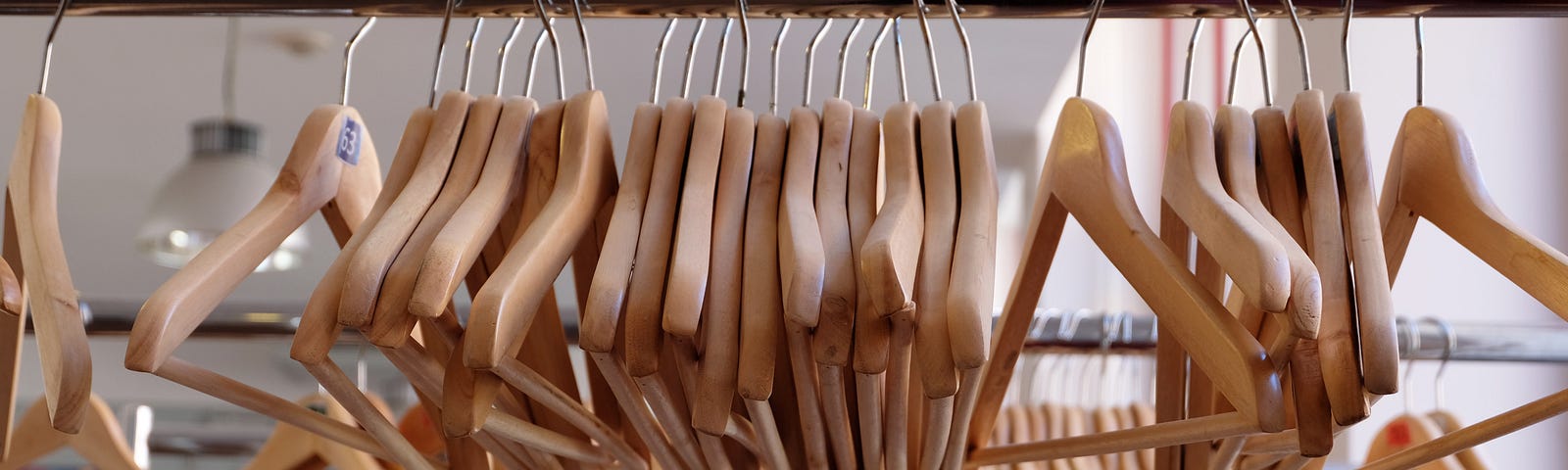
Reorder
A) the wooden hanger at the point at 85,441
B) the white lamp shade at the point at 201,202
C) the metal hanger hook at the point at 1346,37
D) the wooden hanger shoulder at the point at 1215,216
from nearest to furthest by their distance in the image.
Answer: the wooden hanger shoulder at the point at 1215,216 → the metal hanger hook at the point at 1346,37 → the wooden hanger at the point at 85,441 → the white lamp shade at the point at 201,202

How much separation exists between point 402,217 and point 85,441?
0.40 meters

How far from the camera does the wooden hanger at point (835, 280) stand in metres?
0.45

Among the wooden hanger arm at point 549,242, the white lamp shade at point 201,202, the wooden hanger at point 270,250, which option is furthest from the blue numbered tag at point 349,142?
the white lamp shade at point 201,202

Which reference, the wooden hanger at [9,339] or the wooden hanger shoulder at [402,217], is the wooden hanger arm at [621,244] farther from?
the wooden hanger at [9,339]

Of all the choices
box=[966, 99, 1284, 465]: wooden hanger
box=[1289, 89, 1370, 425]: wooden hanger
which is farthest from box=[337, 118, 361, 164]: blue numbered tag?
box=[1289, 89, 1370, 425]: wooden hanger

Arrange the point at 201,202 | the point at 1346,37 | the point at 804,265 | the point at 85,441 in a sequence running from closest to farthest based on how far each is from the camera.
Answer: the point at 804,265, the point at 1346,37, the point at 85,441, the point at 201,202

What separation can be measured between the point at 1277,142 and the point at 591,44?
7.42ft

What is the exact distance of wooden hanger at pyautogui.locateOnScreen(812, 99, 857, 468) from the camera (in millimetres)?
452

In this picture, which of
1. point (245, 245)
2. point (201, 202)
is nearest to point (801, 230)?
point (245, 245)

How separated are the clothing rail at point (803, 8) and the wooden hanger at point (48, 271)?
0.08m

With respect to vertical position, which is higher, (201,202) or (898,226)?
(898,226)

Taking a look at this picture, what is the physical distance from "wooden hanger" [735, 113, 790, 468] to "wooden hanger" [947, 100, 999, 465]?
0.23ft

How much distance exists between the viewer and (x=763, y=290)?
1.62 feet

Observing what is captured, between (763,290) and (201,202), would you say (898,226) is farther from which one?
(201,202)
